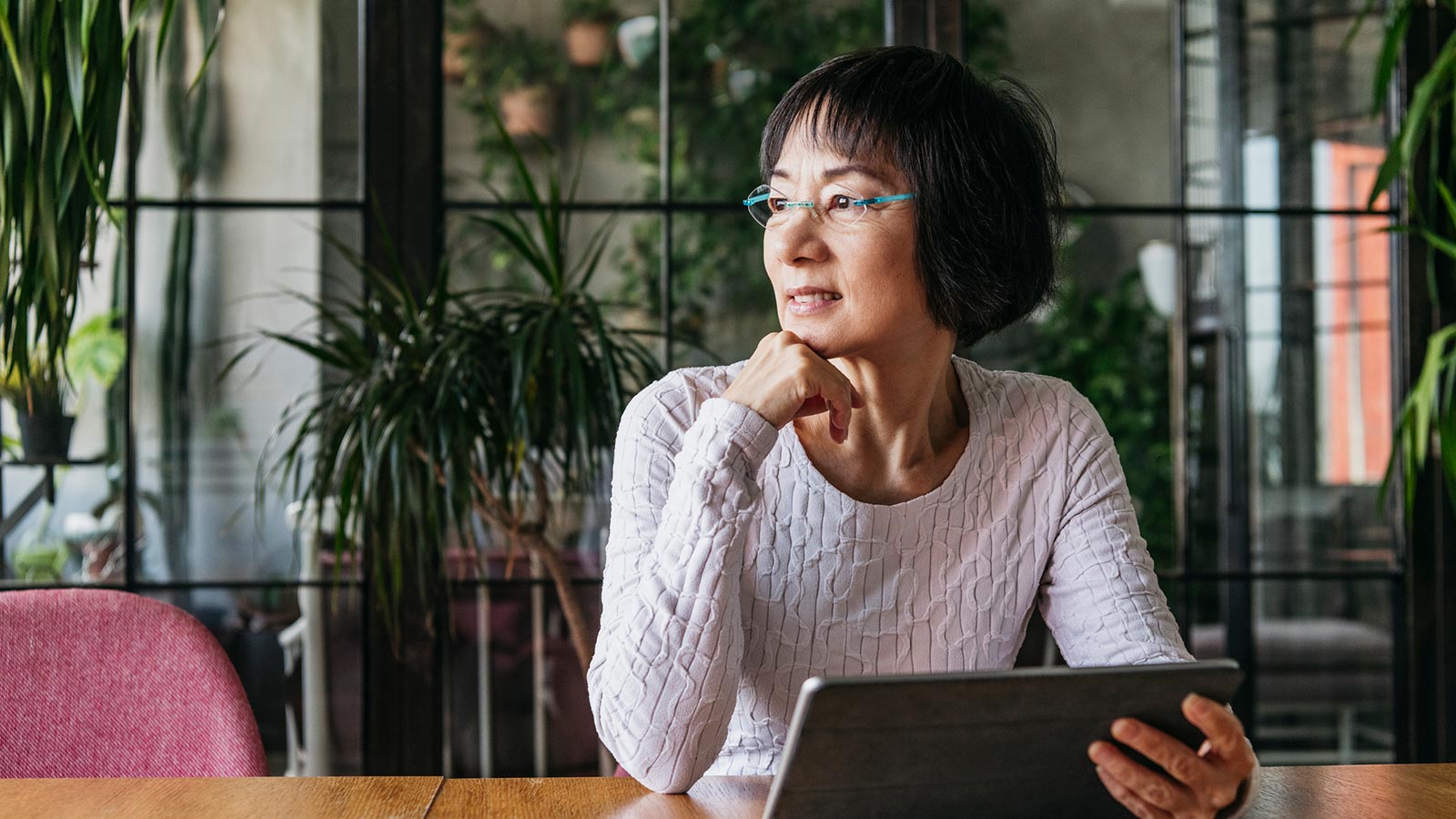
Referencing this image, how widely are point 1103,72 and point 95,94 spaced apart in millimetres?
2178

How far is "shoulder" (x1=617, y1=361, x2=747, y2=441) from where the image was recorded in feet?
4.60

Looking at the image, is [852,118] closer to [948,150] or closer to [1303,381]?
[948,150]

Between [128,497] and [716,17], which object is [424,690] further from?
→ [716,17]

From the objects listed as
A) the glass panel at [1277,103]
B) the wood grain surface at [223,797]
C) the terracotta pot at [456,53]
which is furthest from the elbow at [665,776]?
the glass panel at [1277,103]

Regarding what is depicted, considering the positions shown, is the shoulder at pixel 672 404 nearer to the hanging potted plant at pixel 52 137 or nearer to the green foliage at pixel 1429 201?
the hanging potted plant at pixel 52 137

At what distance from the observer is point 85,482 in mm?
2709

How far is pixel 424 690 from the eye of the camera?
2.67 meters

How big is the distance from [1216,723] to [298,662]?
7.52ft

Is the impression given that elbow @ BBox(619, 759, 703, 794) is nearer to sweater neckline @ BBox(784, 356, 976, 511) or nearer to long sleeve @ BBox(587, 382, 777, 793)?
long sleeve @ BBox(587, 382, 777, 793)

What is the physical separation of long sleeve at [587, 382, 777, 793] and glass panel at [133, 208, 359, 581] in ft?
5.54

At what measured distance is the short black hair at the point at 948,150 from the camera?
4.66 ft

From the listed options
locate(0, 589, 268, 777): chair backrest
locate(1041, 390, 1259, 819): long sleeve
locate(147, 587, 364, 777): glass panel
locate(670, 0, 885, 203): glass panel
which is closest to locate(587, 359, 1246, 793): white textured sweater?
locate(1041, 390, 1259, 819): long sleeve

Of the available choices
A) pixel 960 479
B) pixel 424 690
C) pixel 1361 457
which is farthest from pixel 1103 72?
pixel 424 690

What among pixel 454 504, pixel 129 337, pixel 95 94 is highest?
pixel 95 94
